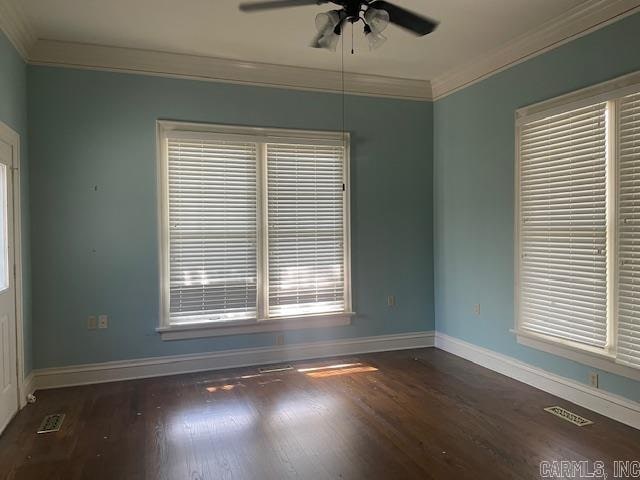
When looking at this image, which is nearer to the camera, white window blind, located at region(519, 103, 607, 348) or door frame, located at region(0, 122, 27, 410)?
white window blind, located at region(519, 103, 607, 348)

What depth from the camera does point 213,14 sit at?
3.41 m

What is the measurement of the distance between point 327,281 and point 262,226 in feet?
2.93

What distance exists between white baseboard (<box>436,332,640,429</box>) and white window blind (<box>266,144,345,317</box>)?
134cm

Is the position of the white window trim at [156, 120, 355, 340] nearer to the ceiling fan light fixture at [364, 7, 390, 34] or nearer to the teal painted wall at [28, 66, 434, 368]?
the teal painted wall at [28, 66, 434, 368]

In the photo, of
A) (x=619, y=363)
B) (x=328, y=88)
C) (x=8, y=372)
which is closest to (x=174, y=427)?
(x=8, y=372)

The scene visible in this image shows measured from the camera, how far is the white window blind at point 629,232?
304 centimetres

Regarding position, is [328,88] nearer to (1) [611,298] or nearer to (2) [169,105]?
(2) [169,105]

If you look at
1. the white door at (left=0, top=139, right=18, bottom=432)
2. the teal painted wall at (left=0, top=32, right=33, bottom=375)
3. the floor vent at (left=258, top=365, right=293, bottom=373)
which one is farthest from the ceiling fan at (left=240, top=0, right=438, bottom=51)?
the floor vent at (left=258, top=365, right=293, bottom=373)

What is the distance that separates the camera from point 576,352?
3.48 m

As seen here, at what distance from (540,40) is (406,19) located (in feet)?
5.88

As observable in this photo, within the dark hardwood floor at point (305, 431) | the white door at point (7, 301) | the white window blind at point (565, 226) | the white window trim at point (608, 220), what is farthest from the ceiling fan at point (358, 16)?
the dark hardwood floor at point (305, 431)

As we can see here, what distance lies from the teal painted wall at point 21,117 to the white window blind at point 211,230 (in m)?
1.12

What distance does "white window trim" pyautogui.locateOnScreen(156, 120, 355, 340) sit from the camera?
4.24 m

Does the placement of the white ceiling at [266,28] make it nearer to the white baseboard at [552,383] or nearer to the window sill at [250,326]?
the window sill at [250,326]
